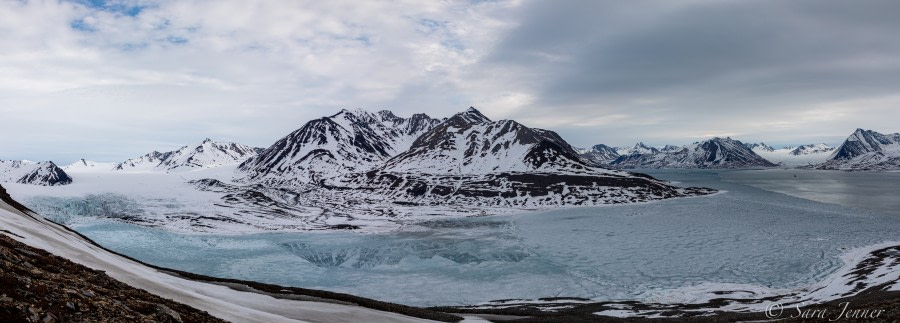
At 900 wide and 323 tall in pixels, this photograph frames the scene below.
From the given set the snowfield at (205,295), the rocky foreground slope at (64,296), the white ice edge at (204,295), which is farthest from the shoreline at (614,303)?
the rocky foreground slope at (64,296)

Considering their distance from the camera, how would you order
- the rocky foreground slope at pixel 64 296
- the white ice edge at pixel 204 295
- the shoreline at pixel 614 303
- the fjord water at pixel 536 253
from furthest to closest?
the fjord water at pixel 536 253 → the shoreline at pixel 614 303 → the white ice edge at pixel 204 295 → the rocky foreground slope at pixel 64 296

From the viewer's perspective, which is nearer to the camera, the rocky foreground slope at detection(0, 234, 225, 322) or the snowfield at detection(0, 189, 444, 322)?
the rocky foreground slope at detection(0, 234, 225, 322)

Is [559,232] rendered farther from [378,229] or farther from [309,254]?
[309,254]

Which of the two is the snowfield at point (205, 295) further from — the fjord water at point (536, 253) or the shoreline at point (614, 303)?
the fjord water at point (536, 253)

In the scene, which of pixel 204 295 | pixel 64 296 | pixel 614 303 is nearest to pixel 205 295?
pixel 204 295

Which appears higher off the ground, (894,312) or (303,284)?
(894,312)

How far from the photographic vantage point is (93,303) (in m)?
14.6

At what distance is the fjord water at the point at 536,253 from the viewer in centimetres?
7431

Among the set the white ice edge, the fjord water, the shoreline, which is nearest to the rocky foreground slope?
the white ice edge

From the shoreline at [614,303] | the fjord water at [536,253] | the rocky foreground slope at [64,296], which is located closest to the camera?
the rocky foreground slope at [64,296]

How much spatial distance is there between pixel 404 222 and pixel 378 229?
21.6 metres

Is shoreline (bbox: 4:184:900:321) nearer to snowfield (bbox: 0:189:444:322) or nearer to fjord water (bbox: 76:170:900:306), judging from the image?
snowfield (bbox: 0:189:444:322)

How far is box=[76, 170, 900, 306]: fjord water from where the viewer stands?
7431 centimetres

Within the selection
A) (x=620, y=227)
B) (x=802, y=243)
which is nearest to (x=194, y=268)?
(x=620, y=227)
